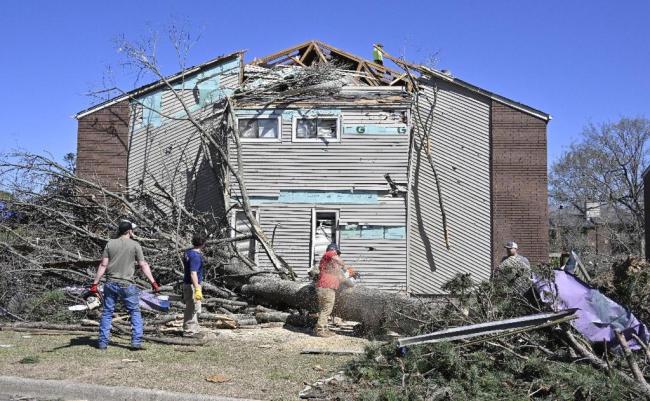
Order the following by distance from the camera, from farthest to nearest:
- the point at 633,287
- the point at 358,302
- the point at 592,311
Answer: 1. the point at 358,302
2. the point at 633,287
3. the point at 592,311

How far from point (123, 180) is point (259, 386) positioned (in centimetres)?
1257

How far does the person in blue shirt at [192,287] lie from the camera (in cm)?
941

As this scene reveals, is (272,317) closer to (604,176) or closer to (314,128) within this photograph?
(314,128)

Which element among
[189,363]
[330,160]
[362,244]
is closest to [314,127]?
[330,160]

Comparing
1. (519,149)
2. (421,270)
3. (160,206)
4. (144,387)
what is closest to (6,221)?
(160,206)

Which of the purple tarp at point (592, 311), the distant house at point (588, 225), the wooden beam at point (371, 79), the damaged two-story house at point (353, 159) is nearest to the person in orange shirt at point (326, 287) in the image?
the purple tarp at point (592, 311)

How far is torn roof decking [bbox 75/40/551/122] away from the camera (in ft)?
57.8

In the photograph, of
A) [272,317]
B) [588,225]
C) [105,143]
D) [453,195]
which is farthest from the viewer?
[588,225]

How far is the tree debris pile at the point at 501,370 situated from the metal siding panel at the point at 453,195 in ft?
31.0

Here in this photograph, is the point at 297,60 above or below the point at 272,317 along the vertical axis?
above

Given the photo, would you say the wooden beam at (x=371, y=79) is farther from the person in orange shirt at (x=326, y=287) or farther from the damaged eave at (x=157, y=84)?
the person in orange shirt at (x=326, y=287)

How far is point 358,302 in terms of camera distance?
10.1m

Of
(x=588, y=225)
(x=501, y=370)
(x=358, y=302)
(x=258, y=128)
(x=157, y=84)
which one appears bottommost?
(x=501, y=370)

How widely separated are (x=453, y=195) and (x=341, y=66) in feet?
15.0
